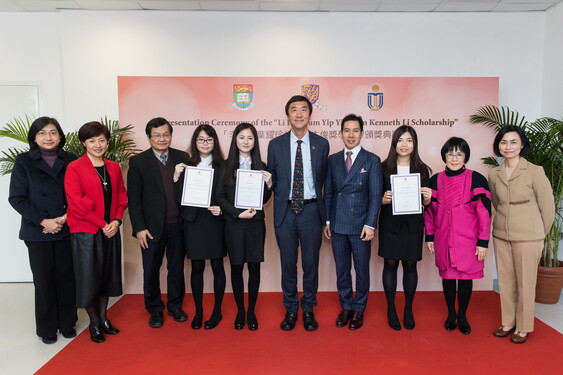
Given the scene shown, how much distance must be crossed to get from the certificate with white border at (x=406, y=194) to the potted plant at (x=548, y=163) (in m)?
1.58

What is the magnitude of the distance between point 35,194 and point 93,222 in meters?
0.53

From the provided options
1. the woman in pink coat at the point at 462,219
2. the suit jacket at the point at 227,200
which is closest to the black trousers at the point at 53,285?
the suit jacket at the point at 227,200

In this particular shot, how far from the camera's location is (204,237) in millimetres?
2875

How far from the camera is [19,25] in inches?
165

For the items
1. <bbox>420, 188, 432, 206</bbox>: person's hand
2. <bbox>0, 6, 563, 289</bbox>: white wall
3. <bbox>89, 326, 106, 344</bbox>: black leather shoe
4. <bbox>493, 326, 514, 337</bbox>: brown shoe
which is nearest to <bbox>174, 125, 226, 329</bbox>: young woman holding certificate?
<bbox>89, 326, 106, 344</bbox>: black leather shoe

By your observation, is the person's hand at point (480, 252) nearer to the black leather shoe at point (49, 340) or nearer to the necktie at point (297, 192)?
the necktie at point (297, 192)

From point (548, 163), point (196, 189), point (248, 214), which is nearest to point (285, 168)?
point (248, 214)

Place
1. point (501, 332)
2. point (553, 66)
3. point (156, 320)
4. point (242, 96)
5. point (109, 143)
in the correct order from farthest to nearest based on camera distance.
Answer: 1. point (553, 66)
2. point (242, 96)
3. point (109, 143)
4. point (156, 320)
5. point (501, 332)

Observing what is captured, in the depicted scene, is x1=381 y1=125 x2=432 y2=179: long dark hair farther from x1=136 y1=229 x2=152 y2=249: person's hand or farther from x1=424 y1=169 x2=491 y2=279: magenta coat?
x1=136 y1=229 x2=152 y2=249: person's hand

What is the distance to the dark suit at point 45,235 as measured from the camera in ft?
8.92

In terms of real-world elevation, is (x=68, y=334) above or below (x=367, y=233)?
below

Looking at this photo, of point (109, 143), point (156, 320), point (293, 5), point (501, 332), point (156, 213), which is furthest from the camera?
point (293, 5)


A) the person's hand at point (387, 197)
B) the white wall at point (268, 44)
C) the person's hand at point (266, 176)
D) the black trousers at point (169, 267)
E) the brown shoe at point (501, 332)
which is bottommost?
the brown shoe at point (501, 332)

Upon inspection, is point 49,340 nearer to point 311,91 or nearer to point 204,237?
point 204,237
